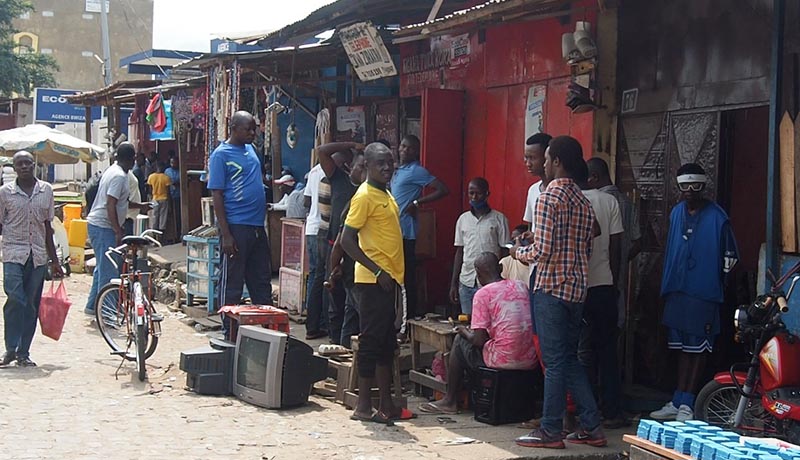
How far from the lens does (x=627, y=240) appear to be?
288 inches

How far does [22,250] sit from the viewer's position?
28.1ft

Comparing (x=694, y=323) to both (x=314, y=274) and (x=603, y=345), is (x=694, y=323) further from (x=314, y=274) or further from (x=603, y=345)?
(x=314, y=274)

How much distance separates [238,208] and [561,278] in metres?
3.41

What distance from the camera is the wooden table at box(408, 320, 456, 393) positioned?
7.51 m

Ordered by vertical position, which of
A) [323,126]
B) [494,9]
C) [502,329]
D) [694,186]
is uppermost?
[494,9]

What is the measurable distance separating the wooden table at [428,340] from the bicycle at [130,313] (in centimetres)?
A: 223

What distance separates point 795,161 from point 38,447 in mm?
5025

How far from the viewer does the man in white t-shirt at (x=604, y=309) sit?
6633mm

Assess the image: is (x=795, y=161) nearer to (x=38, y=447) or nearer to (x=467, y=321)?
(x=467, y=321)

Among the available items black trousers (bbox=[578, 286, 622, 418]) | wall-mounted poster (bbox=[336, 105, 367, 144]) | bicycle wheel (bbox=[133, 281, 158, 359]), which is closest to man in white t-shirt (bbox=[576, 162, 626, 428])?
black trousers (bbox=[578, 286, 622, 418])

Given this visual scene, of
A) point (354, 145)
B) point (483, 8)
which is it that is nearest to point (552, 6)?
point (483, 8)

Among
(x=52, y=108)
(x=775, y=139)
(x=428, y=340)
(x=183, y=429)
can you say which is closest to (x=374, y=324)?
(x=428, y=340)

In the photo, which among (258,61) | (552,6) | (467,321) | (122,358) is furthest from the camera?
(258,61)

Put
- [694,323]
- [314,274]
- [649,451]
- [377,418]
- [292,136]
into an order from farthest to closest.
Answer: [292,136] < [314,274] < [377,418] < [694,323] < [649,451]
